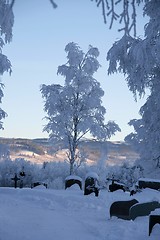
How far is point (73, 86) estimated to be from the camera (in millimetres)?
22547

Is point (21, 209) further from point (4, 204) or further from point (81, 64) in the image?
point (81, 64)

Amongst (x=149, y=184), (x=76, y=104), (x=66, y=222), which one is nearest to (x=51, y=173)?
(x=76, y=104)

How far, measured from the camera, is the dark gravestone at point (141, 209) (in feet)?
28.6

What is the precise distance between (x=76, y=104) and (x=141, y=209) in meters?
13.8

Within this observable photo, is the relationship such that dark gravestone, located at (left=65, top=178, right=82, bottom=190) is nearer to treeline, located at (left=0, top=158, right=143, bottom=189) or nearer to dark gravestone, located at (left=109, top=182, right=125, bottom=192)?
dark gravestone, located at (left=109, top=182, right=125, bottom=192)

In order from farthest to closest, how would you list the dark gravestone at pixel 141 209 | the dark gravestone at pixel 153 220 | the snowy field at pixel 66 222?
the dark gravestone at pixel 141 209 < the dark gravestone at pixel 153 220 < the snowy field at pixel 66 222

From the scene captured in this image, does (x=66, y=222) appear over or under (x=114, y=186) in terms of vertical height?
under

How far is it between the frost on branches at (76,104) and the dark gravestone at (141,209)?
12.3 metres

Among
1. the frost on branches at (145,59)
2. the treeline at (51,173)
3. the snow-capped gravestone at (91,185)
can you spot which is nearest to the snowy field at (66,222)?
the snow-capped gravestone at (91,185)

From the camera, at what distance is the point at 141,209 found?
9.05 metres

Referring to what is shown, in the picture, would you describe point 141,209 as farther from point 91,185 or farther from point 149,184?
point 149,184

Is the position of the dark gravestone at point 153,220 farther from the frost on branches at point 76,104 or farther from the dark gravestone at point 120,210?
the frost on branches at point 76,104

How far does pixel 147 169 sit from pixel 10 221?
12175 mm

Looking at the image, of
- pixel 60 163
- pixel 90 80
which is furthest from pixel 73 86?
pixel 60 163
